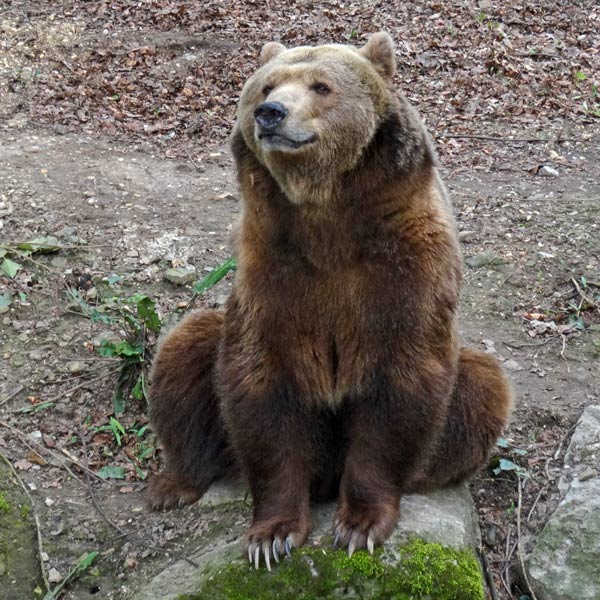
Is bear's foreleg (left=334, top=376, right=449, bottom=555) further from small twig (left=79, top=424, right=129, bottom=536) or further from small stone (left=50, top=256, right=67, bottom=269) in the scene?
small stone (left=50, top=256, right=67, bottom=269)

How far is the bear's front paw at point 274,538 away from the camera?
4.43 metres

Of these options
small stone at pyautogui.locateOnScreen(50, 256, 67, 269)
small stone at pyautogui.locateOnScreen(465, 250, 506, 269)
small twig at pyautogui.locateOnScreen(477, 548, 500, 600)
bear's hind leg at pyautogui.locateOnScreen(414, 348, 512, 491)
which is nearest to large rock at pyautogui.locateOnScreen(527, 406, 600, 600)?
small twig at pyautogui.locateOnScreen(477, 548, 500, 600)

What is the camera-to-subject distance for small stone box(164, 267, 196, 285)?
25.1ft

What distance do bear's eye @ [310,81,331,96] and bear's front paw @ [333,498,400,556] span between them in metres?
2.03

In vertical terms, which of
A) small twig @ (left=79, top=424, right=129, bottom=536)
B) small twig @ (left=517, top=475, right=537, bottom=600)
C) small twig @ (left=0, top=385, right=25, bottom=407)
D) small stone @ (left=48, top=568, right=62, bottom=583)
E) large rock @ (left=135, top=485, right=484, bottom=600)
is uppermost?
large rock @ (left=135, top=485, right=484, bottom=600)

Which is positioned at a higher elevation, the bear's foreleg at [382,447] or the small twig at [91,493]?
the bear's foreleg at [382,447]

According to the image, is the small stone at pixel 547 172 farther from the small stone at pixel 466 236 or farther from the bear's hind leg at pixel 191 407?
the bear's hind leg at pixel 191 407

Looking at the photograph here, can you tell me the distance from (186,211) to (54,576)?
4.25m

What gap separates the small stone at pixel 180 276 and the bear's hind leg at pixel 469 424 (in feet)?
10.1

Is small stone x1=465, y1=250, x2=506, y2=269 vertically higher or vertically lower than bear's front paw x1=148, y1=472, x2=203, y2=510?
higher

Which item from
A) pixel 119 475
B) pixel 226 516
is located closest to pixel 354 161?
pixel 226 516

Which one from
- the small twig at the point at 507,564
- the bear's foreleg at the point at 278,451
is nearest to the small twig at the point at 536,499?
the small twig at the point at 507,564

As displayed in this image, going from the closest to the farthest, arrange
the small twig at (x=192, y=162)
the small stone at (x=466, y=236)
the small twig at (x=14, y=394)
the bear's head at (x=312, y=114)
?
1. the bear's head at (x=312, y=114)
2. the small twig at (x=14, y=394)
3. the small stone at (x=466, y=236)
4. the small twig at (x=192, y=162)

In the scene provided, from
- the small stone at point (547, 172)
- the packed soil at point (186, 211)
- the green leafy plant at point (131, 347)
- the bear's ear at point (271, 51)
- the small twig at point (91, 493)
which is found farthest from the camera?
the small stone at point (547, 172)
